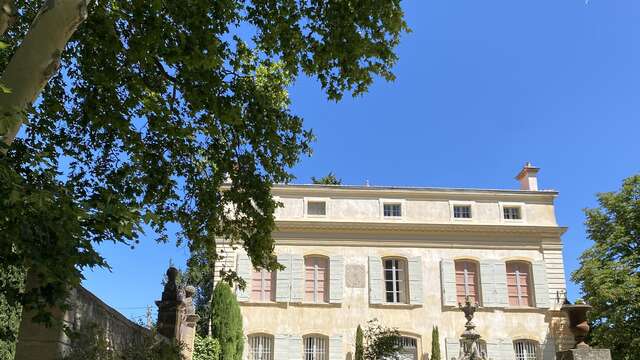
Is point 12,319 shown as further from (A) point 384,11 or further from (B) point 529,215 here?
(B) point 529,215

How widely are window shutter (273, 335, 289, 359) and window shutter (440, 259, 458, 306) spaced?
590cm

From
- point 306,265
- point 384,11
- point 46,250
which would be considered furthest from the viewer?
point 306,265

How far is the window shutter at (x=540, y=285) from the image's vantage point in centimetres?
2189

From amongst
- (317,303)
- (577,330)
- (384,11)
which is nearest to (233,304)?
(317,303)

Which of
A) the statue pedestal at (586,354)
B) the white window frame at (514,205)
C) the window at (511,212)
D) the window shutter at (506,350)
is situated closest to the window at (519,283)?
the window shutter at (506,350)

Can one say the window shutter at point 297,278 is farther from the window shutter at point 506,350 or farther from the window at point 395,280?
the window shutter at point 506,350

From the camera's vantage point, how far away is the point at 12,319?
9828mm

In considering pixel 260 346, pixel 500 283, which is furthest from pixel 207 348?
pixel 500 283

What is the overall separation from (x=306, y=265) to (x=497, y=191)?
7986mm

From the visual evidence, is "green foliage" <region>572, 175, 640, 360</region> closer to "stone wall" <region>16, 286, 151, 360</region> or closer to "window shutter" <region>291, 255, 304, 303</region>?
"window shutter" <region>291, 255, 304, 303</region>

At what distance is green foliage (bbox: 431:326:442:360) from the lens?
20.8 m

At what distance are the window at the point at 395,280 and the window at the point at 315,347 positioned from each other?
9.39 ft

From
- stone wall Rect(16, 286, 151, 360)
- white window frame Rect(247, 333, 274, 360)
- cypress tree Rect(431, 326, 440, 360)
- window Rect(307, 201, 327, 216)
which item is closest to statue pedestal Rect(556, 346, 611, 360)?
stone wall Rect(16, 286, 151, 360)

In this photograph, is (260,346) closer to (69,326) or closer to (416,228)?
(416,228)
